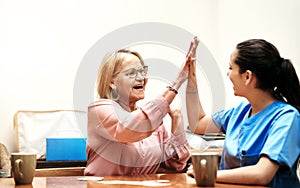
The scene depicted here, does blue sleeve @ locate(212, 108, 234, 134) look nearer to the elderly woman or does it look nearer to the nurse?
the nurse

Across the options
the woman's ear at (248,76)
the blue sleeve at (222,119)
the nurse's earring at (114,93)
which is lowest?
the blue sleeve at (222,119)

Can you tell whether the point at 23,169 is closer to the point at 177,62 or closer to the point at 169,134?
the point at 169,134

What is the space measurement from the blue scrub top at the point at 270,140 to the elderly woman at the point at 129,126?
27 cm

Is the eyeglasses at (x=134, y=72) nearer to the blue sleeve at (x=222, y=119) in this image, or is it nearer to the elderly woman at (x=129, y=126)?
the elderly woman at (x=129, y=126)

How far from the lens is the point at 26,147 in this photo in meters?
3.11

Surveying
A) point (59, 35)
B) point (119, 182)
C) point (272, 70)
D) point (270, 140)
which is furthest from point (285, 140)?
point (59, 35)

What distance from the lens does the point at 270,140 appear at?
1295 mm

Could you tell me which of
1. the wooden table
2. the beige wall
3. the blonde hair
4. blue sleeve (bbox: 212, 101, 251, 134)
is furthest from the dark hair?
the beige wall

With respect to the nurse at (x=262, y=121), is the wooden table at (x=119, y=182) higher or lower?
lower

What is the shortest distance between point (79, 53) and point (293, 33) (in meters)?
1.58

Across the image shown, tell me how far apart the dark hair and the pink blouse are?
0.33 m

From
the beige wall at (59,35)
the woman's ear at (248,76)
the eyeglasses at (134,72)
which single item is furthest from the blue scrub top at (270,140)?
the beige wall at (59,35)

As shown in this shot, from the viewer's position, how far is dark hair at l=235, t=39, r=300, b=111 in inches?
57.5

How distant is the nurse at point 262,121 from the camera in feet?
4.12
